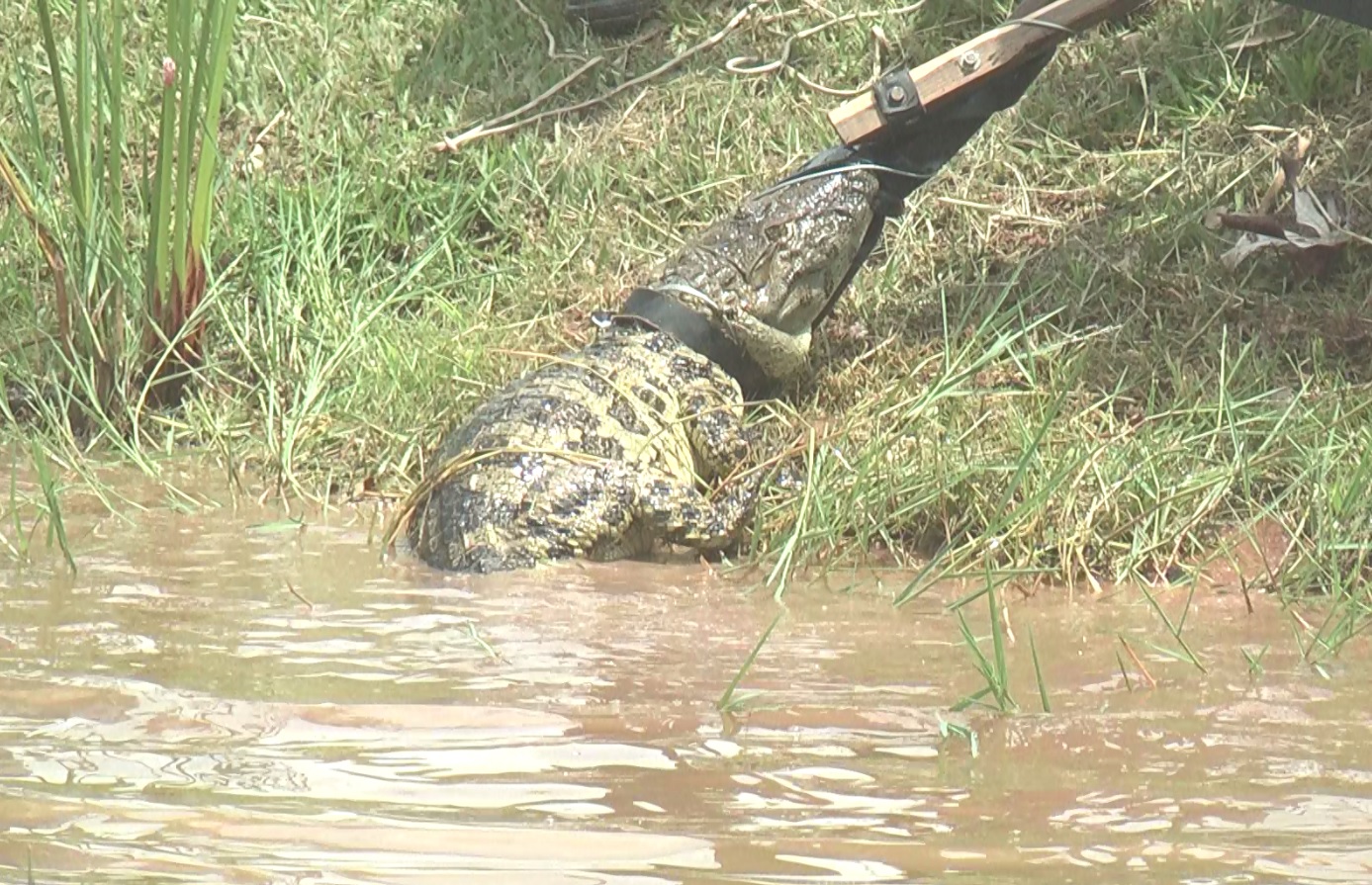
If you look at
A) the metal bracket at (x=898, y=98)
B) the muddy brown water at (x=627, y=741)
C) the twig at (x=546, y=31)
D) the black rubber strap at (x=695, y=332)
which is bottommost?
the muddy brown water at (x=627, y=741)

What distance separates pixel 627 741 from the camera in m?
2.59

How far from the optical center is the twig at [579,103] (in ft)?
20.6

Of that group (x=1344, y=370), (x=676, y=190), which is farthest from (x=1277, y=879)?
(x=676, y=190)

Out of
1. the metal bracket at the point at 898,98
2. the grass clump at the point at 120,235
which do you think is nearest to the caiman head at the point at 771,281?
the metal bracket at the point at 898,98

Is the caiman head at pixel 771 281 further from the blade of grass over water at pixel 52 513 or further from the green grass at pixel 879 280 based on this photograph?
the blade of grass over water at pixel 52 513

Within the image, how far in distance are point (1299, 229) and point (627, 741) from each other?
10.6 ft

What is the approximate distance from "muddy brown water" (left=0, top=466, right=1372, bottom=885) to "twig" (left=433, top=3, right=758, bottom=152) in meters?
2.79

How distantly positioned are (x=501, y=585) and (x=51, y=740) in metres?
1.49

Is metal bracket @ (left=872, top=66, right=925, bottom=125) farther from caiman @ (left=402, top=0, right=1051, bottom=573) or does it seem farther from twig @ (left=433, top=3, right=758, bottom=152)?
twig @ (left=433, top=3, right=758, bottom=152)

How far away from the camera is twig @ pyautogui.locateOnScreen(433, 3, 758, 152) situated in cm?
629

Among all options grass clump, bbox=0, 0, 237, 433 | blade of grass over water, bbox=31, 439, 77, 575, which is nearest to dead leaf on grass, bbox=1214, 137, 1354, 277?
grass clump, bbox=0, 0, 237, 433

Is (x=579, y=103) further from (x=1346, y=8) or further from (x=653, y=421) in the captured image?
(x=1346, y=8)

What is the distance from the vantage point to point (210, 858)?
204 cm

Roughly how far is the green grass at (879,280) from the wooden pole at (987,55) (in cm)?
59
